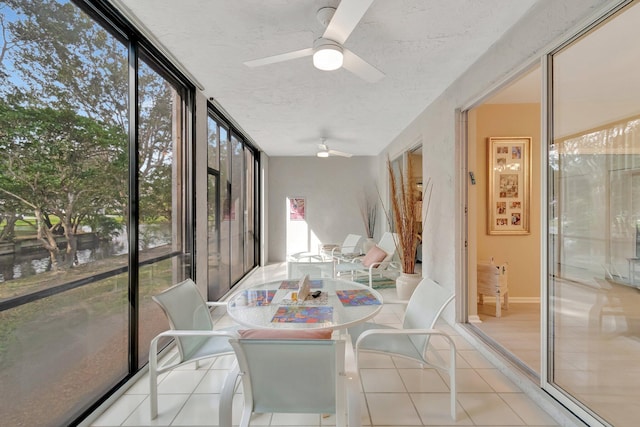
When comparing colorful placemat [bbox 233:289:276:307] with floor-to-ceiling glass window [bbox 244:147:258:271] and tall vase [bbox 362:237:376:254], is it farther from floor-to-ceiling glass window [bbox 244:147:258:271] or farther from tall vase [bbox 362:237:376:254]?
tall vase [bbox 362:237:376:254]

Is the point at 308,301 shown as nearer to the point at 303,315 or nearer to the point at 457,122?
the point at 303,315

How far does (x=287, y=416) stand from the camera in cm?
171

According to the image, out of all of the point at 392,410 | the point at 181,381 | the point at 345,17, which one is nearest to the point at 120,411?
the point at 181,381

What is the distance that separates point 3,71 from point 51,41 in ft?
1.09

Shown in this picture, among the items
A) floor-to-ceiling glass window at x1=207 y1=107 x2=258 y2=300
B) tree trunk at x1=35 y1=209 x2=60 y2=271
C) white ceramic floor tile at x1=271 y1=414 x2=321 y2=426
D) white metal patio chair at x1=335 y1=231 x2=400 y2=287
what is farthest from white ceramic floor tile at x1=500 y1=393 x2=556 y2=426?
floor-to-ceiling glass window at x1=207 y1=107 x2=258 y2=300

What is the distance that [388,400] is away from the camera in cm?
183

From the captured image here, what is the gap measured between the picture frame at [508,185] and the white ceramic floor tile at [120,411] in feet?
12.8

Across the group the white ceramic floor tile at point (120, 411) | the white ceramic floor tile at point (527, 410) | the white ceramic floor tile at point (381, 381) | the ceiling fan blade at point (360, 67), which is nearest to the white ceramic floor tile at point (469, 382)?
the white ceramic floor tile at point (527, 410)

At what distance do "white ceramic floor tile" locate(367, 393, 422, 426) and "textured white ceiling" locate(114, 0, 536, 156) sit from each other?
2.54m

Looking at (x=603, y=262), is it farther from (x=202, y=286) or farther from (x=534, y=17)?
(x=202, y=286)

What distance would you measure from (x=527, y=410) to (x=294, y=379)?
162cm

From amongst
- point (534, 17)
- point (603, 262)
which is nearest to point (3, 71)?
point (534, 17)

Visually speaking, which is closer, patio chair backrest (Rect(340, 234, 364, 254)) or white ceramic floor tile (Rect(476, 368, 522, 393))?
white ceramic floor tile (Rect(476, 368, 522, 393))

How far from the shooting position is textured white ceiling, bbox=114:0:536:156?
181cm
